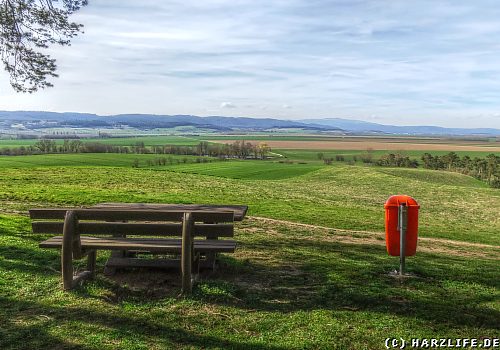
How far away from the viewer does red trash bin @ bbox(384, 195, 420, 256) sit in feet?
23.4

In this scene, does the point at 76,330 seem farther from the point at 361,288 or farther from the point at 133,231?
the point at 361,288

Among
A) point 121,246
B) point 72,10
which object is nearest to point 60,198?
point 72,10

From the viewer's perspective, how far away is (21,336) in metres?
4.70

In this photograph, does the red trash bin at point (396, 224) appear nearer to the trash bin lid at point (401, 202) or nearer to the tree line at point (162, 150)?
the trash bin lid at point (401, 202)

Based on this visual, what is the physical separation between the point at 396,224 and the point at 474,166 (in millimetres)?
76658

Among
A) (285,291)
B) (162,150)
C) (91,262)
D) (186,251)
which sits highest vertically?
(186,251)

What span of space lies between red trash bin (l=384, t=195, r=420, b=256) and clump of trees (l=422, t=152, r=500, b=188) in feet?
191

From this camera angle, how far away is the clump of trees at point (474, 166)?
6496 centimetres

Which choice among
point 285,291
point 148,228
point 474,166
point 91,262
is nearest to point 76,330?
point 148,228

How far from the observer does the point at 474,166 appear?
7469 centimetres

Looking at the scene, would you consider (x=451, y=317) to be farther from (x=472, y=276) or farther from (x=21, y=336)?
(x=21, y=336)

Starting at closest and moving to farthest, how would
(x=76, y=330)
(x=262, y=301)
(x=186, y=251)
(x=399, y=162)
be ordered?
(x=76, y=330), (x=262, y=301), (x=186, y=251), (x=399, y=162)

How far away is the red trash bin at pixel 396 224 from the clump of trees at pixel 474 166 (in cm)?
5830

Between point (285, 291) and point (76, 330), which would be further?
point (285, 291)
